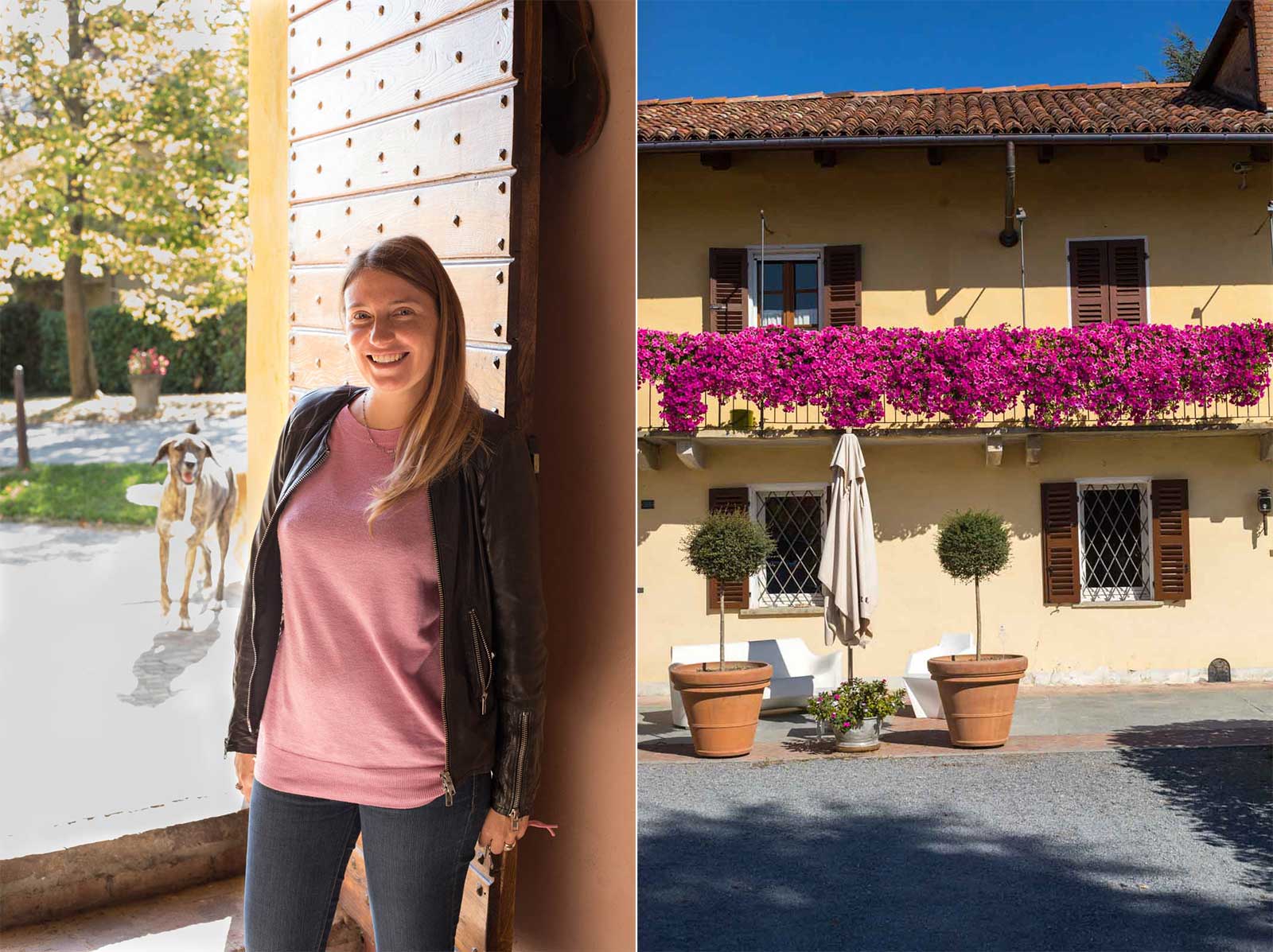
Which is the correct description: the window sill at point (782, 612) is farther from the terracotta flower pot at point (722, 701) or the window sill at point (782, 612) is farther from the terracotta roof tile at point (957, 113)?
the terracotta roof tile at point (957, 113)

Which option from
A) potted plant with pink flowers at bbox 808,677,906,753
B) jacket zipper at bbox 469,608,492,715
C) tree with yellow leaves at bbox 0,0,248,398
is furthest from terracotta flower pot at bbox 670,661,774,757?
jacket zipper at bbox 469,608,492,715

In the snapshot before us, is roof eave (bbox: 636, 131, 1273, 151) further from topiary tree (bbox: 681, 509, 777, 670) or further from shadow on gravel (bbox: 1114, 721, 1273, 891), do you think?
shadow on gravel (bbox: 1114, 721, 1273, 891)

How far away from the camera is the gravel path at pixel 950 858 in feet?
22.7

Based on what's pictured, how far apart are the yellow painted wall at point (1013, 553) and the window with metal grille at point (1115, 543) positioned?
0.85ft

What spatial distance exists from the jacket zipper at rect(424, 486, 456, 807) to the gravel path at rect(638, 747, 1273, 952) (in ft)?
17.2

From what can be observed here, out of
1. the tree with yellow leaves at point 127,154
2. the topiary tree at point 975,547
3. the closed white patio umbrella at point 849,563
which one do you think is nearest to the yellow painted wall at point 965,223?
the closed white patio umbrella at point 849,563

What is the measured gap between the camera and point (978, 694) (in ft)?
24.7

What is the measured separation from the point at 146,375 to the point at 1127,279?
1038cm

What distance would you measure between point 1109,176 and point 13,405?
1103 cm

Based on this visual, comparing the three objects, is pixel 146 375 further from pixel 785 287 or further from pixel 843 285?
pixel 843 285

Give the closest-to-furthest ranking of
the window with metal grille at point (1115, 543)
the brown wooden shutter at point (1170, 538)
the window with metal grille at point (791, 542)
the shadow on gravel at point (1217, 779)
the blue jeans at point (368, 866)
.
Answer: the blue jeans at point (368, 866)
the shadow on gravel at point (1217, 779)
the window with metal grille at point (791, 542)
the brown wooden shutter at point (1170, 538)
the window with metal grille at point (1115, 543)

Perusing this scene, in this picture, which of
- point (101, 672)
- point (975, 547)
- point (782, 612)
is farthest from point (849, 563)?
point (101, 672)

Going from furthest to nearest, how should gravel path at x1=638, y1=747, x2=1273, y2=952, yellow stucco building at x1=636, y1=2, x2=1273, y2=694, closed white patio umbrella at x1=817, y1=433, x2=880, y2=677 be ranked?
yellow stucco building at x1=636, y1=2, x2=1273, y2=694 < closed white patio umbrella at x1=817, y1=433, x2=880, y2=677 < gravel path at x1=638, y1=747, x2=1273, y2=952

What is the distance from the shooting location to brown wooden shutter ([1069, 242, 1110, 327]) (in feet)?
38.4
